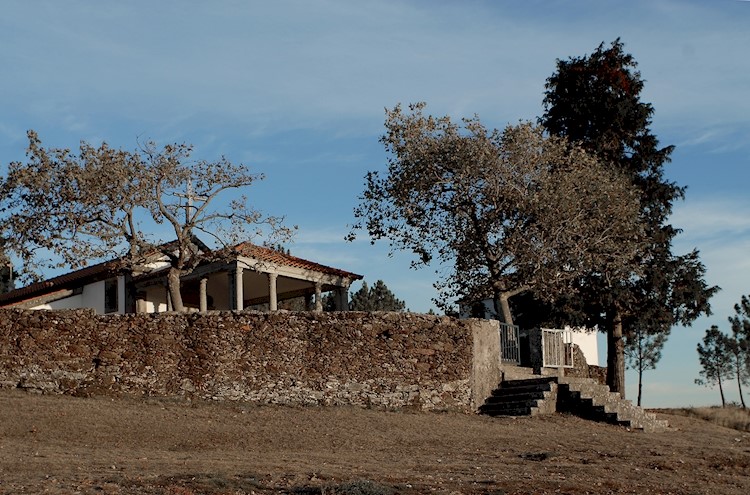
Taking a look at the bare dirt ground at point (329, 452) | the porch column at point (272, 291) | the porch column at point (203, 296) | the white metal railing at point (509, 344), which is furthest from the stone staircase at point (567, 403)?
the porch column at point (203, 296)

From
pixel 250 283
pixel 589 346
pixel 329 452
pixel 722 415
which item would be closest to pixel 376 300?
pixel 589 346

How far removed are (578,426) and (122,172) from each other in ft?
46.7

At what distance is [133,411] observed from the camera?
72.5 feet

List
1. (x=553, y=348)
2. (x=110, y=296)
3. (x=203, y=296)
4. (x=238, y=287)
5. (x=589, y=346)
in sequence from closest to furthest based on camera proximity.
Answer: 1. (x=553, y=348)
2. (x=238, y=287)
3. (x=203, y=296)
4. (x=110, y=296)
5. (x=589, y=346)

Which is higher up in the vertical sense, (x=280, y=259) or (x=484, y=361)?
(x=280, y=259)

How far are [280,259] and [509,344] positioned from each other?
354 inches

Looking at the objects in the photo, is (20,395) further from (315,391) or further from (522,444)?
(522,444)

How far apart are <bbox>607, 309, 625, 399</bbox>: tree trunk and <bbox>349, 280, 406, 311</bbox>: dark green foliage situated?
68.5 feet

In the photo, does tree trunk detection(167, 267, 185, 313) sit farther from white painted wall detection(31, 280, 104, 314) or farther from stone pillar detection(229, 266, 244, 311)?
white painted wall detection(31, 280, 104, 314)

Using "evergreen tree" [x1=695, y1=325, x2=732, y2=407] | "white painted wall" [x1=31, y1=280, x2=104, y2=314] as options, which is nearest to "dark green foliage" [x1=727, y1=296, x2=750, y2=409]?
"evergreen tree" [x1=695, y1=325, x2=732, y2=407]

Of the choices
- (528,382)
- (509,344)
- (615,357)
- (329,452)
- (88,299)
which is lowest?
(329,452)

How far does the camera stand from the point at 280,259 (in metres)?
34.5

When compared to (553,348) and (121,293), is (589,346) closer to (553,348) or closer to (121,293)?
(553,348)

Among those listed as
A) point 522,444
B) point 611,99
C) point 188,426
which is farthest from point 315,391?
point 611,99
